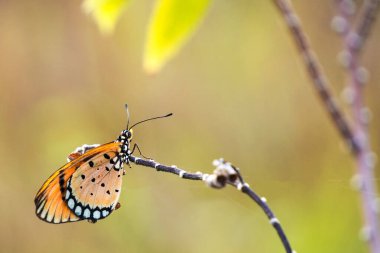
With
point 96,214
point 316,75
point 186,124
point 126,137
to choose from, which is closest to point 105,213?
point 96,214

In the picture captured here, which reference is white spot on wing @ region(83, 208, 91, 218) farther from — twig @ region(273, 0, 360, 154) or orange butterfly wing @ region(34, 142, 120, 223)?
twig @ region(273, 0, 360, 154)

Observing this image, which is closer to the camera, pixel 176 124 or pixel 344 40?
pixel 344 40

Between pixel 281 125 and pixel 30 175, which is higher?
pixel 281 125

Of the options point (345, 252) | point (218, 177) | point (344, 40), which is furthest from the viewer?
Result: point (345, 252)

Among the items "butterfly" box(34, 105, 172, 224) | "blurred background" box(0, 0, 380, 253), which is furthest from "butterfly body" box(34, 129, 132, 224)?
"blurred background" box(0, 0, 380, 253)

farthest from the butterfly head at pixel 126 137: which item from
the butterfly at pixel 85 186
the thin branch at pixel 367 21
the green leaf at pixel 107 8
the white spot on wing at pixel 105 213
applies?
the thin branch at pixel 367 21

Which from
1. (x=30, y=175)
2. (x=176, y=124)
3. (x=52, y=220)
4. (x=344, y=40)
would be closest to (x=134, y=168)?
(x=176, y=124)

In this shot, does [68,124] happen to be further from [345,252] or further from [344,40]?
[344,40]
